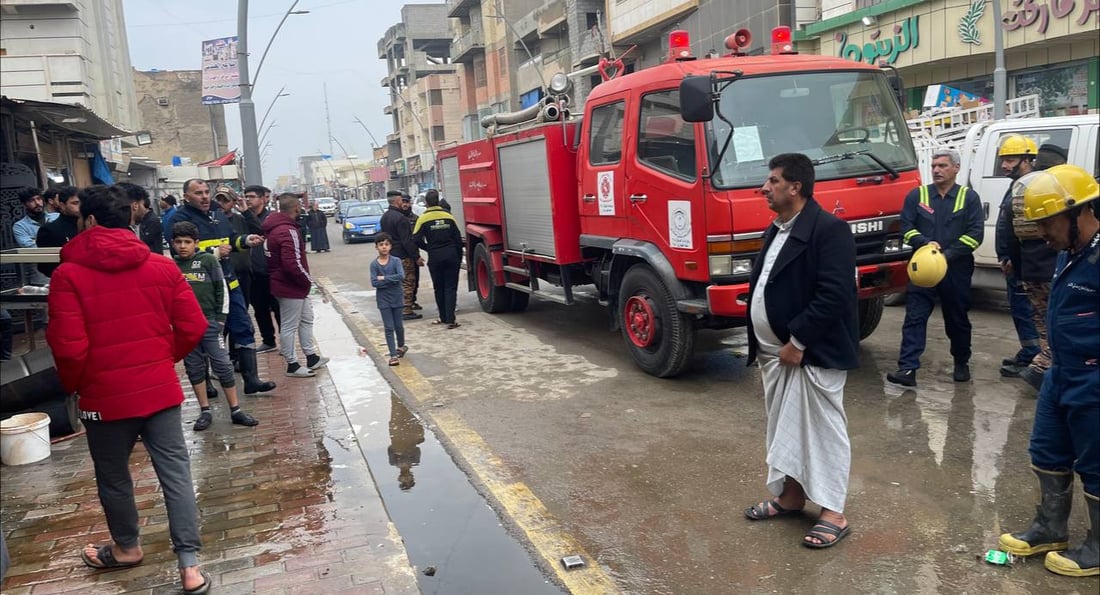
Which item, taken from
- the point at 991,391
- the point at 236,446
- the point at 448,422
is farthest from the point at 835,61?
the point at 236,446

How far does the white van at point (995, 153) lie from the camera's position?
778 cm

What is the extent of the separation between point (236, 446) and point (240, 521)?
1.43m

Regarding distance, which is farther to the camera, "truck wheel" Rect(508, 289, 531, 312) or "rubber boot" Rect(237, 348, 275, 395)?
"truck wheel" Rect(508, 289, 531, 312)

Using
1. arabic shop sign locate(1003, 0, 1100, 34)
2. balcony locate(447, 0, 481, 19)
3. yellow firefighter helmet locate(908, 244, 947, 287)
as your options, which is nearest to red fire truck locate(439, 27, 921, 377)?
yellow firefighter helmet locate(908, 244, 947, 287)

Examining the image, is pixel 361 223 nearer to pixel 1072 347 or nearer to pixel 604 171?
pixel 604 171

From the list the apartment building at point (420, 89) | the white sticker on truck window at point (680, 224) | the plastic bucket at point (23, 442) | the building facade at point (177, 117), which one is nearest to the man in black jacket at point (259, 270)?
the plastic bucket at point (23, 442)

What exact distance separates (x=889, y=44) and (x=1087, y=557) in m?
18.1

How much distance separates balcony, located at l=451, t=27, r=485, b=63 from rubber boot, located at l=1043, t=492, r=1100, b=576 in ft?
158

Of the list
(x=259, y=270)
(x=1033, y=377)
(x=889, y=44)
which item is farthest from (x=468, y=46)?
(x=1033, y=377)

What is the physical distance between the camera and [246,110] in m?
12.9

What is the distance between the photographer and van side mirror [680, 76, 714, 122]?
593 centimetres

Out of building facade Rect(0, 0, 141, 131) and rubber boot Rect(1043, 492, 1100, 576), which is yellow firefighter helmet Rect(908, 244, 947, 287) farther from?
building facade Rect(0, 0, 141, 131)

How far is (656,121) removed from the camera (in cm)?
685

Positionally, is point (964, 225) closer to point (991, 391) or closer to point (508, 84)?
point (991, 391)
